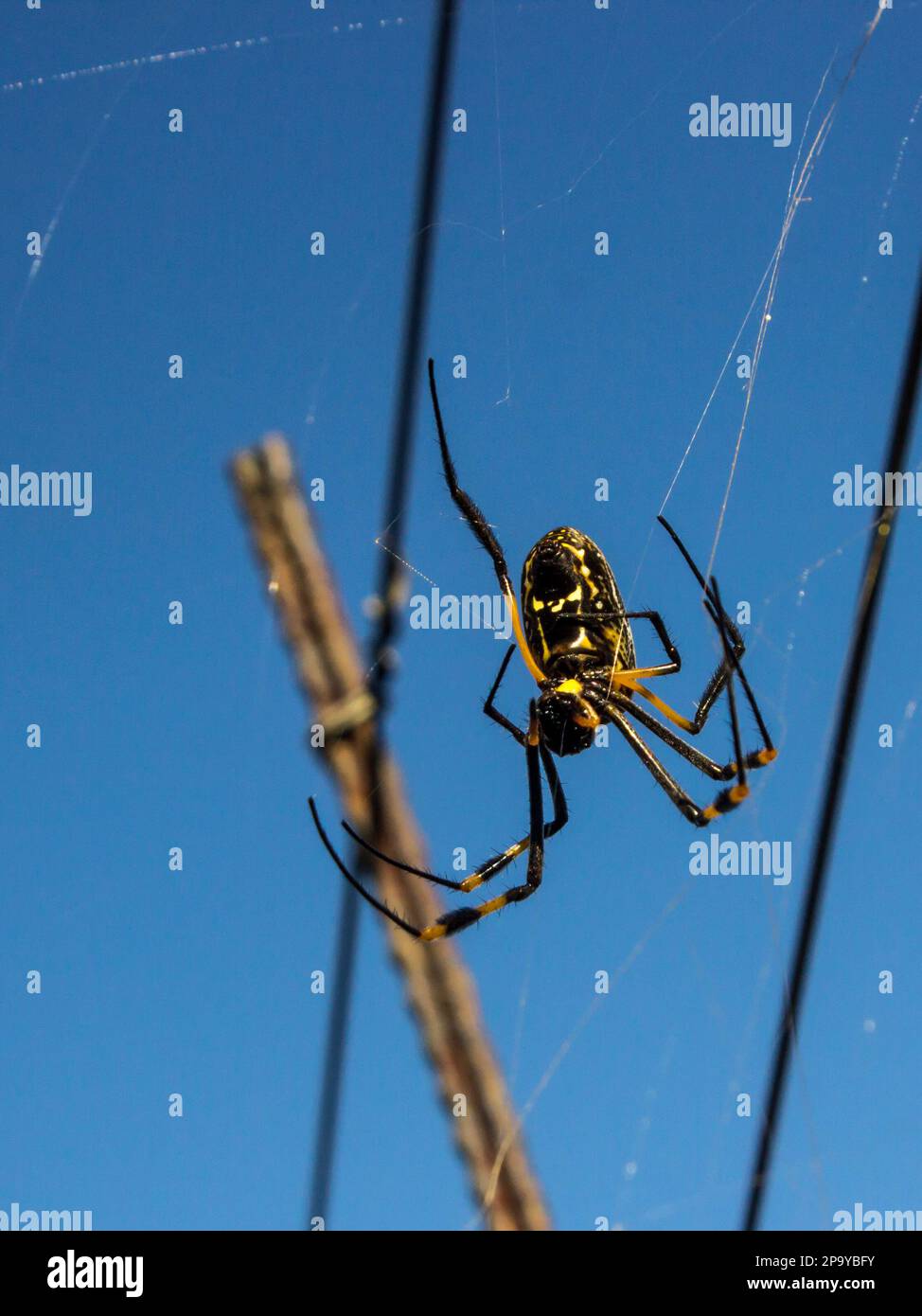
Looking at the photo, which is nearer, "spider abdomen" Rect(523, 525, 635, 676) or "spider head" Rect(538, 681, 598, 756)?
"spider abdomen" Rect(523, 525, 635, 676)

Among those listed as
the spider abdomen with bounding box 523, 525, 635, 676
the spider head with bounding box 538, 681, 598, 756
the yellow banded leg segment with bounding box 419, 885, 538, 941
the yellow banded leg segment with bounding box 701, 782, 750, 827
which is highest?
the spider abdomen with bounding box 523, 525, 635, 676

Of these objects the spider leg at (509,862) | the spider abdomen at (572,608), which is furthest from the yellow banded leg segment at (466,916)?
the spider abdomen at (572,608)

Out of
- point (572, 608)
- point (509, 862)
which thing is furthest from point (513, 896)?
point (572, 608)

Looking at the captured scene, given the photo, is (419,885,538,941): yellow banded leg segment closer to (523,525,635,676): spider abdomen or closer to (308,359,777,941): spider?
(308,359,777,941): spider

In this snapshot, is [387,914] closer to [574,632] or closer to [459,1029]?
[459,1029]

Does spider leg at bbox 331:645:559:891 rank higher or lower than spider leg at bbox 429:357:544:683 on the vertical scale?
lower

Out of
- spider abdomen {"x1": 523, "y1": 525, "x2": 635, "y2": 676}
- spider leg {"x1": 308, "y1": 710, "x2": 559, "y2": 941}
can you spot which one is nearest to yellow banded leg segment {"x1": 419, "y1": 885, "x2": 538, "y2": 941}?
spider leg {"x1": 308, "y1": 710, "x2": 559, "y2": 941}

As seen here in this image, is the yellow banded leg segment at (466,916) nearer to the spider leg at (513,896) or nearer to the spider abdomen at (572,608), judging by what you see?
the spider leg at (513,896)
